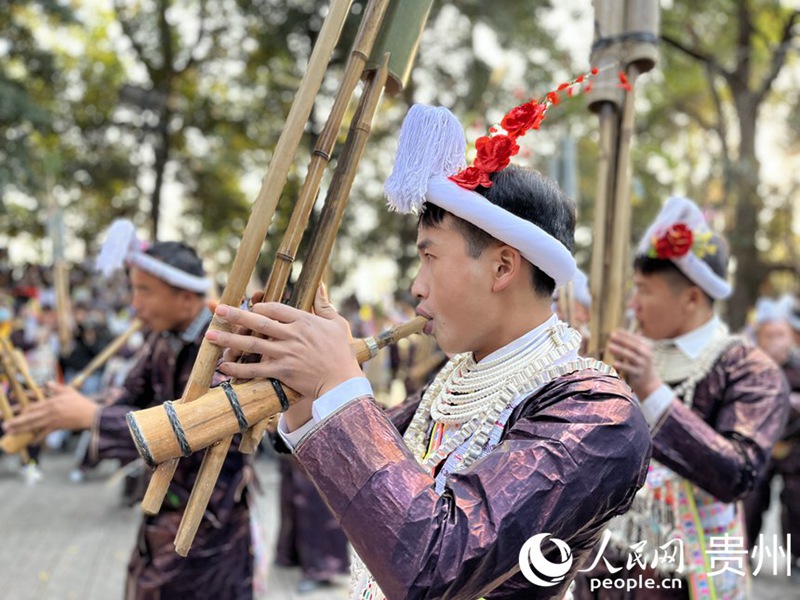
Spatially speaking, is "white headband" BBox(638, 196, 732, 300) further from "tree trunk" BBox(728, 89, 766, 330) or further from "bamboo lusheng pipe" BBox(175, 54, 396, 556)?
"tree trunk" BBox(728, 89, 766, 330)

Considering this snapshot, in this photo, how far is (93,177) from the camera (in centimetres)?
2094

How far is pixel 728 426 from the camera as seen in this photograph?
8.82 feet

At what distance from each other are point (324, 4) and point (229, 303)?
14.1 metres

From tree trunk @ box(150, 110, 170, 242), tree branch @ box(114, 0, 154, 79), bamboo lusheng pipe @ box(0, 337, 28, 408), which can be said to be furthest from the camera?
tree branch @ box(114, 0, 154, 79)

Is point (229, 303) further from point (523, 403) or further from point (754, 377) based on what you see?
point (754, 377)

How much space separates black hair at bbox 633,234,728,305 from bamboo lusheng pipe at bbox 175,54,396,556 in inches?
75.2

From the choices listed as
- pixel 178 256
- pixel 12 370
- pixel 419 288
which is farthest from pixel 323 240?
pixel 12 370

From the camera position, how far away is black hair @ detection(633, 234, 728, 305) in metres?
3.01

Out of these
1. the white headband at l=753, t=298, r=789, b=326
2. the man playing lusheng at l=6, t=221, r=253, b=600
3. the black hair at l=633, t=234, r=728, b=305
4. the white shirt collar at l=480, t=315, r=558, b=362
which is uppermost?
the white headband at l=753, t=298, r=789, b=326

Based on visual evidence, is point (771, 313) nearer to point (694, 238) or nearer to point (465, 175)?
point (694, 238)

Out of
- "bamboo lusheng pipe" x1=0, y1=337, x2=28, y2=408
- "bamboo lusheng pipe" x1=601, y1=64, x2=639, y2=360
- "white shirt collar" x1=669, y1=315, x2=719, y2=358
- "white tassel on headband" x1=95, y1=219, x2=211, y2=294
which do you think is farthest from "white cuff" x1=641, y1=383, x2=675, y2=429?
"bamboo lusheng pipe" x1=0, y1=337, x2=28, y2=408

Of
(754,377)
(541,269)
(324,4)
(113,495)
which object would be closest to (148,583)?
(541,269)

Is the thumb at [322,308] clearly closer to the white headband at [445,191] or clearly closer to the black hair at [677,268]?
the white headband at [445,191]

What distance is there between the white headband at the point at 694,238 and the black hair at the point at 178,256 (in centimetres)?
206
